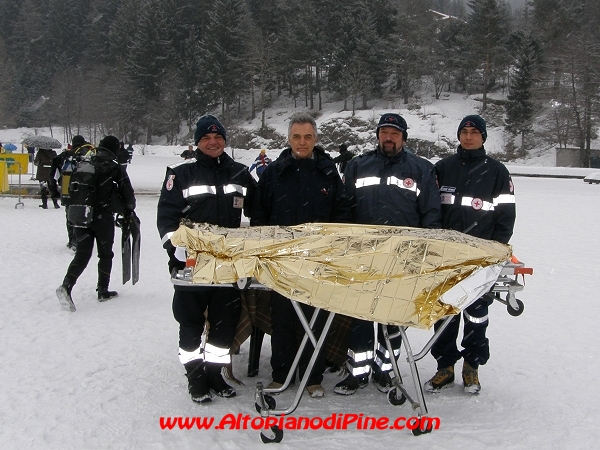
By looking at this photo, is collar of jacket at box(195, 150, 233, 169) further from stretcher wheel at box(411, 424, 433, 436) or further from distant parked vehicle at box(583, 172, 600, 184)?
distant parked vehicle at box(583, 172, 600, 184)

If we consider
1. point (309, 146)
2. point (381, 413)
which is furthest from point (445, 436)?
point (309, 146)

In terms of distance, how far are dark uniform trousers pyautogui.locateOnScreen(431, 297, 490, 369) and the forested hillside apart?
48.8 metres

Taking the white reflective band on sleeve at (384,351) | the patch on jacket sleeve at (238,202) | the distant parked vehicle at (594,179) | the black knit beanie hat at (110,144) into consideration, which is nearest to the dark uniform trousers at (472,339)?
the white reflective band on sleeve at (384,351)

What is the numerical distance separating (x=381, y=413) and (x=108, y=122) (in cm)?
6251

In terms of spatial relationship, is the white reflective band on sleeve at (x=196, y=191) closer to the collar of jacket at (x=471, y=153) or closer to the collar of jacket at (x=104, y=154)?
the collar of jacket at (x=471, y=153)

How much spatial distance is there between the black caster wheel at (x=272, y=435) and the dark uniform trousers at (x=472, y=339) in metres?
1.51

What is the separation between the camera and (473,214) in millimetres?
4168

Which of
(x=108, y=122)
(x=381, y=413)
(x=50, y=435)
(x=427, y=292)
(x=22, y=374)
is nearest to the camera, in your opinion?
(x=427, y=292)

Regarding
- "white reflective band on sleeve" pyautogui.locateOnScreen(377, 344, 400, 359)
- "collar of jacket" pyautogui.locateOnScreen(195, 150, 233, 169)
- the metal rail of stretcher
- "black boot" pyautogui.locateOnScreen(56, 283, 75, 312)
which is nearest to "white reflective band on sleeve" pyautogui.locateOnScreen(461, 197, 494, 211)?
the metal rail of stretcher

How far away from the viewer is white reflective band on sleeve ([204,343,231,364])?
390 centimetres

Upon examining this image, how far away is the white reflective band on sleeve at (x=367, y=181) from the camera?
407cm

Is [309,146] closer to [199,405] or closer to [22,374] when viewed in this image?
[199,405]

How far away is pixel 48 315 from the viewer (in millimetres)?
5801

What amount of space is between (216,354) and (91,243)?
2.94 m
